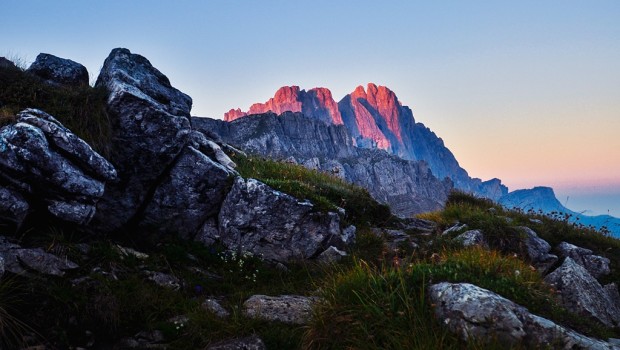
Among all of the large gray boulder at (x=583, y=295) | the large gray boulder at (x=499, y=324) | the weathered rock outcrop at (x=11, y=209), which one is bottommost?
the weathered rock outcrop at (x=11, y=209)

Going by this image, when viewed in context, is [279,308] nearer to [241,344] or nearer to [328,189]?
[241,344]

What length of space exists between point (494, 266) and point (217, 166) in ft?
29.9

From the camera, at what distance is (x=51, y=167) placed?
880cm

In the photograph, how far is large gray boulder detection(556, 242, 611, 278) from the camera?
44.1ft

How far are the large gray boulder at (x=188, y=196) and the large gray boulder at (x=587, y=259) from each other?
12.8m

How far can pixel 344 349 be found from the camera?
5.73 metres

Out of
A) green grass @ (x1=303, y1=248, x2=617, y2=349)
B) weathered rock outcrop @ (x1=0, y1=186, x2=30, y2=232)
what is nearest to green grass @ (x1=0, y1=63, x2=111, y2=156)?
weathered rock outcrop @ (x1=0, y1=186, x2=30, y2=232)

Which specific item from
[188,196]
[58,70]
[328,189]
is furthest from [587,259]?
[58,70]

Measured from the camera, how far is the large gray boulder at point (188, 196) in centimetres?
1171

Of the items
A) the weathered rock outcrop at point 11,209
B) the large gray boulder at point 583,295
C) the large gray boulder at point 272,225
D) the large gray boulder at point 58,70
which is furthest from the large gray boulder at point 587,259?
the large gray boulder at point 58,70

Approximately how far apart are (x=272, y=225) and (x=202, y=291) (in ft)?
11.7

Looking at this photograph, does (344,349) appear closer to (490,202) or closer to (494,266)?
(494,266)

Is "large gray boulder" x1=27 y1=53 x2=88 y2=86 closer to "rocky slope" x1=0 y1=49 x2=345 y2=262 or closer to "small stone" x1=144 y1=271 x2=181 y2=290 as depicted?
"rocky slope" x1=0 y1=49 x2=345 y2=262

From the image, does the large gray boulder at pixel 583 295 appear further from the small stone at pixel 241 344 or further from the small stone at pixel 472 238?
the small stone at pixel 241 344
